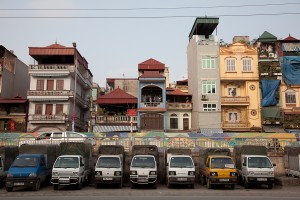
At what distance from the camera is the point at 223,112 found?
43.2 meters

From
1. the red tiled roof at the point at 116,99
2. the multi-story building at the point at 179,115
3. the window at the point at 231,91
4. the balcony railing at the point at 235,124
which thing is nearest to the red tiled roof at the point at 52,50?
the red tiled roof at the point at 116,99

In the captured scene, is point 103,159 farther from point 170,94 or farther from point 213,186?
point 170,94

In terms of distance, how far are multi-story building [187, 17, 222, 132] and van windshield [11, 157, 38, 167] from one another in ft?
86.3

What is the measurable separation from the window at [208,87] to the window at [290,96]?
32.9ft

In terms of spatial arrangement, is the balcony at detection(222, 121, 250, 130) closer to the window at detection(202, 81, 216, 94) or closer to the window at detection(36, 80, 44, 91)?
the window at detection(202, 81, 216, 94)

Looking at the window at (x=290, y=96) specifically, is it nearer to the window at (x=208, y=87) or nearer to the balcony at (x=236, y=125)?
the balcony at (x=236, y=125)

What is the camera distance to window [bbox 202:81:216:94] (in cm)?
4303

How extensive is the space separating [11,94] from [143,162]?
3539cm

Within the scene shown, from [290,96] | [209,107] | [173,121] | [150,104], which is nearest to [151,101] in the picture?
[150,104]

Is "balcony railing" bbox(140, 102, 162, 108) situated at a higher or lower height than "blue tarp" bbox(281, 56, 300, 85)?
lower

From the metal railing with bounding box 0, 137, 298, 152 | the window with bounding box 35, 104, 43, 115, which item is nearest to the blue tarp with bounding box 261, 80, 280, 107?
the metal railing with bounding box 0, 137, 298, 152

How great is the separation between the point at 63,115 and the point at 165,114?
13761 mm

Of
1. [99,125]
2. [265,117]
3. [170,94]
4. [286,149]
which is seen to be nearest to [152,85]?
[170,94]

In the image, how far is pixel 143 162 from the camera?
1956 cm
